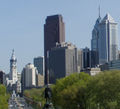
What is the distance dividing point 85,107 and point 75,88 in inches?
144

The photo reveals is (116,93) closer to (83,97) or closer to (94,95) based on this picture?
(94,95)

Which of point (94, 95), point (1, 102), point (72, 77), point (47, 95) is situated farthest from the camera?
point (72, 77)

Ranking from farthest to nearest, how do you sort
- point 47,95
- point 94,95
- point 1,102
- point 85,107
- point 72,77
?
point 72,77, point 1,102, point 85,107, point 94,95, point 47,95

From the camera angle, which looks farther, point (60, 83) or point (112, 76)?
point (60, 83)

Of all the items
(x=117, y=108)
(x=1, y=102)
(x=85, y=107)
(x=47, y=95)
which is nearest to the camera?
(x=47, y=95)

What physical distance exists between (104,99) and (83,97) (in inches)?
494

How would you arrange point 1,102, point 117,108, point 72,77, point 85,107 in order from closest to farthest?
point 117,108
point 85,107
point 1,102
point 72,77

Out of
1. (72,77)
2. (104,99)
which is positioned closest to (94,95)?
(104,99)

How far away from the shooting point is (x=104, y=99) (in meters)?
60.7

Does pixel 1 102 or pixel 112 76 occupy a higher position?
pixel 112 76

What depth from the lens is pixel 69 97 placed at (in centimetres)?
7369

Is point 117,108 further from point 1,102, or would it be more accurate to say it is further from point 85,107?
point 1,102

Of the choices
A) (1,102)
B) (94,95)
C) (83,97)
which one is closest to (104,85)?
(94,95)

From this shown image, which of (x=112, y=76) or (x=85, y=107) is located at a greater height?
(x=112, y=76)
